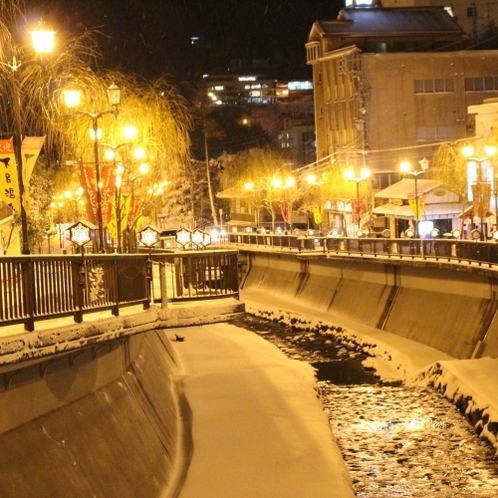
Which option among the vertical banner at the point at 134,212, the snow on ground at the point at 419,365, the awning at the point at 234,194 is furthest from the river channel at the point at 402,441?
the awning at the point at 234,194

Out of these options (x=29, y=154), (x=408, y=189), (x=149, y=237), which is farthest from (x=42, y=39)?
(x=408, y=189)

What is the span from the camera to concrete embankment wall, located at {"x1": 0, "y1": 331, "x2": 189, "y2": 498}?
1045cm

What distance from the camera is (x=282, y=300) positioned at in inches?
1908

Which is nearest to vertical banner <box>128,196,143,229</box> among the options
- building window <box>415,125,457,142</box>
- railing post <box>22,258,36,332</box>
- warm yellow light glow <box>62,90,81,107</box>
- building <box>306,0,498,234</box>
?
warm yellow light glow <box>62,90,81,107</box>

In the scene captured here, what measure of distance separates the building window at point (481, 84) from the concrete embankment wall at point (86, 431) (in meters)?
54.8

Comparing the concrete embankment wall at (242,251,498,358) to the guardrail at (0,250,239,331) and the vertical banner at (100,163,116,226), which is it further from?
the guardrail at (0,250,239,331)

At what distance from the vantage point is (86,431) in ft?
40.1

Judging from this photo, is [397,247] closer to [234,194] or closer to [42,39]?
[42,39]

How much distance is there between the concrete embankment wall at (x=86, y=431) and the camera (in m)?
10.4

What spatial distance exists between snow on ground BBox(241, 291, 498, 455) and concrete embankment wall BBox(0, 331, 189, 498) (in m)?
7.59

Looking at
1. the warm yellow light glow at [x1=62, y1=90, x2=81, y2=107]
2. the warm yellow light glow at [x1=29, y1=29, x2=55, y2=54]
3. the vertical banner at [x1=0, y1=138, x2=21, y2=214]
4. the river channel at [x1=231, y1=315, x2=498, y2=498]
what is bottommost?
the river channel at [x1=231, y1=315, x2=498, y2=498]

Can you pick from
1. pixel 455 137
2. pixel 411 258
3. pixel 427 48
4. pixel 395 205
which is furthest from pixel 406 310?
pixel 427 48

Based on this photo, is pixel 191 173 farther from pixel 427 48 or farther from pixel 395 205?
pixel 395 205

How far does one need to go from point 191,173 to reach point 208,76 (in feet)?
209
